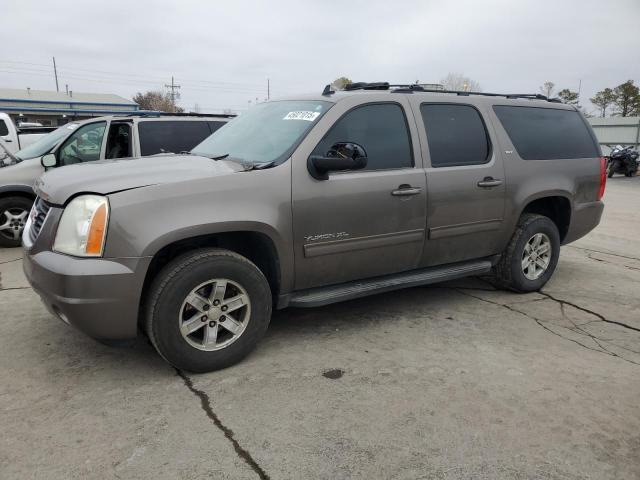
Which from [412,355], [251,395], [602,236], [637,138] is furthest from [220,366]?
[637,138]

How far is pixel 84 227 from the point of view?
2.95m

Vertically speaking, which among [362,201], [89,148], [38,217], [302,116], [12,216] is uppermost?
[302,116]

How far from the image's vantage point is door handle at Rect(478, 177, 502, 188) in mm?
4391

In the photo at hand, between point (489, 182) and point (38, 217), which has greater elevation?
point (489, 182)

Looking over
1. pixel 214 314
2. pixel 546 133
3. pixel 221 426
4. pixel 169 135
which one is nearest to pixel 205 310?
pixel 214 314

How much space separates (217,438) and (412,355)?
1.54 m

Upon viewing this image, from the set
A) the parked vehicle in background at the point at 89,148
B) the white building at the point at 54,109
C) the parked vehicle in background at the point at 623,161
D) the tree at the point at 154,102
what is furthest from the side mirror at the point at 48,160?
the tree at the point at 154,102

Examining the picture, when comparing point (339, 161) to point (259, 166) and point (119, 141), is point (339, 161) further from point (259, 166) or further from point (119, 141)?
point (119, 141)

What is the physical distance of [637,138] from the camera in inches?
976

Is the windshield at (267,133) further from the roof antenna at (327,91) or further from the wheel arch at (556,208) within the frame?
the wheel arch at (556,208)

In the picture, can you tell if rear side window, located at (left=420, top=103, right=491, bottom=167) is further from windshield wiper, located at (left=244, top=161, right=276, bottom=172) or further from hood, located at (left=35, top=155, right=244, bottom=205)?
hood, located at (left=35, top=155, right=244, bottom=205)

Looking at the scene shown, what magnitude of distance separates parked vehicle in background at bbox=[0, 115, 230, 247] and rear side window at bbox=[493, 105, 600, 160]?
4108 mm

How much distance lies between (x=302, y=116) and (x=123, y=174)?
1363 mm

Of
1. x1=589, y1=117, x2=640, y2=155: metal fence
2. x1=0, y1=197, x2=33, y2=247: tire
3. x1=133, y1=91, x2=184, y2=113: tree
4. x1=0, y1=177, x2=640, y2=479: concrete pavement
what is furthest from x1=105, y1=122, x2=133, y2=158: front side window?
x1=133, y1=91, x2=184, y2=113: tree
